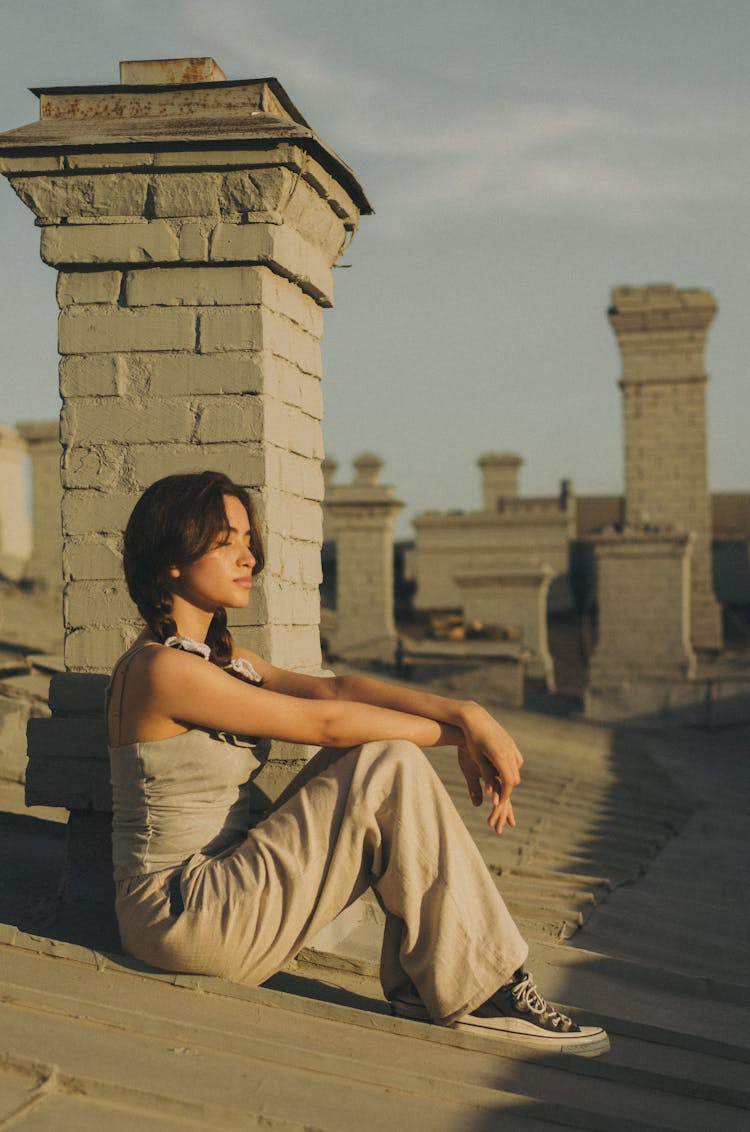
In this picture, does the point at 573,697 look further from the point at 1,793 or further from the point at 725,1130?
the point at 725,1130

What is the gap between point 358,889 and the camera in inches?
119

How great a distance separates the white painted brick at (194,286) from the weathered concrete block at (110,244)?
5 cm

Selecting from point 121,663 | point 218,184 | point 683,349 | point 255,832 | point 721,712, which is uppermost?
point 683,349

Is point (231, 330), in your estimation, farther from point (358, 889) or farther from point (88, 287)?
point (358, 889)

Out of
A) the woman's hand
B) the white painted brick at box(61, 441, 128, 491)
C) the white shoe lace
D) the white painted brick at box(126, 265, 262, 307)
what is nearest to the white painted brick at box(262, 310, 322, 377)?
the white painted brick at box(126, 265, 262, 307)

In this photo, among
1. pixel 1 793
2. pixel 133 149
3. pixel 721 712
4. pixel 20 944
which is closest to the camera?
pixel 20 944

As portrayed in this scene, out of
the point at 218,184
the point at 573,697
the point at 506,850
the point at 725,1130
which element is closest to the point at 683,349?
the point at 573,697

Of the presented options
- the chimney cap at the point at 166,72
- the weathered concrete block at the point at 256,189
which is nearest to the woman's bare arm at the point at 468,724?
the weathered concrete block at the point at 256,189

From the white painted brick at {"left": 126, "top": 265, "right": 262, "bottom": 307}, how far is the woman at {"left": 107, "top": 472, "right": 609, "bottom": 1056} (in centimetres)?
89

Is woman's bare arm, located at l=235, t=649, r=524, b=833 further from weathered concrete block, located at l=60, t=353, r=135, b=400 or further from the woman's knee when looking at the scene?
weathered concrete block, located at l=60, t=353, r=135, b=400

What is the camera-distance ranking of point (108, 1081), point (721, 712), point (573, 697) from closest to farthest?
point (108, 1081) → point (721, 712) → point (573, 697)

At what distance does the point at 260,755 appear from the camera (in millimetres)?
3354

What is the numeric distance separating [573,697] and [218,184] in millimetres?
13412

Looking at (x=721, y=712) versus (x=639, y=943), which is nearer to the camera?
(x=639, y=943)
